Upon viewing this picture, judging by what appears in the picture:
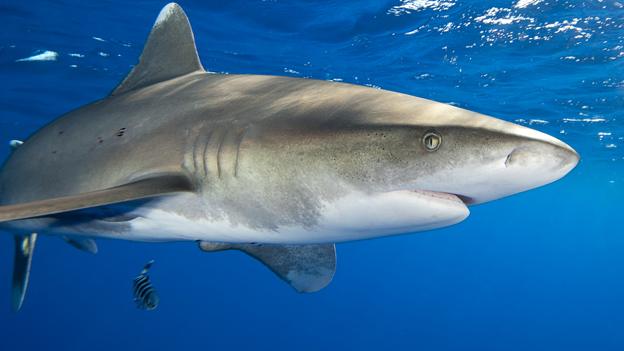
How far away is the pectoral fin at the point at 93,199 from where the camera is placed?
6.91 feet

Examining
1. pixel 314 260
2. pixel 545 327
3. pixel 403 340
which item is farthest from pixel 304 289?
pixel 545 327

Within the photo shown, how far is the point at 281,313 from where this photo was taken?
66.2m

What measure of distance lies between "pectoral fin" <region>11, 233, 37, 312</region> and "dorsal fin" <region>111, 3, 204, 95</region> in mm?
2020

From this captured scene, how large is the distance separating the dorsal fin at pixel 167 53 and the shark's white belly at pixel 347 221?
61.4 inches

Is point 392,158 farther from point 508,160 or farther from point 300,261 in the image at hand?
point 300,261

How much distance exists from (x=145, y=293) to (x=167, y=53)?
3413 mm

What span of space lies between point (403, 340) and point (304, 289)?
52625mm

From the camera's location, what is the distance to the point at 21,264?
4.94 meters

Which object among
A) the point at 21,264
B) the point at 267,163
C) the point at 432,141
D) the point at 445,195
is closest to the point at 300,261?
the point at 267,163

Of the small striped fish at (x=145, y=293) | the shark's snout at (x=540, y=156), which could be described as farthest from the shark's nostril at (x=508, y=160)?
the small striped fish at (x=145, y=293)

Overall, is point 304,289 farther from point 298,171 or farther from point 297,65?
point 297,65

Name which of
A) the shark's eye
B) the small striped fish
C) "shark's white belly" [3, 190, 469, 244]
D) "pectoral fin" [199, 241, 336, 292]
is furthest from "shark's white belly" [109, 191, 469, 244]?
the small striped fish

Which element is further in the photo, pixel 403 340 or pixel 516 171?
pixel 403 340

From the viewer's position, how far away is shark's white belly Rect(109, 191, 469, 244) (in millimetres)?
2180
